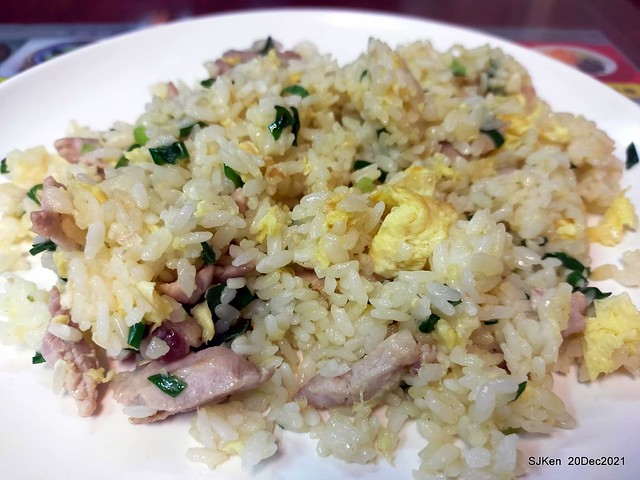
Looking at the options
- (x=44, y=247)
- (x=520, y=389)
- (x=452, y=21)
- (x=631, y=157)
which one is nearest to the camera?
(x=520, y=389)

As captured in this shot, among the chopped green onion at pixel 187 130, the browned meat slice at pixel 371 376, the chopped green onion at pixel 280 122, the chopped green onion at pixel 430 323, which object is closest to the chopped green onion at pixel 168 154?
the chopped green onion at pixel 187 130

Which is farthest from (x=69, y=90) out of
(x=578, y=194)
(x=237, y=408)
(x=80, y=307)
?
(x=578, y=194)

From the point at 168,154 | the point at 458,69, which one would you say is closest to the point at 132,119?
the point at 168,154

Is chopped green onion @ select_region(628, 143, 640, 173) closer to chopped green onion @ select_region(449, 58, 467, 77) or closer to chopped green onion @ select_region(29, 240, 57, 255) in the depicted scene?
chopped green onion @ select_region(449, 58, 467, 77)

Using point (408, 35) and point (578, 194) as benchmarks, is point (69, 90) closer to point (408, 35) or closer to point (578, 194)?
point (408, 35)

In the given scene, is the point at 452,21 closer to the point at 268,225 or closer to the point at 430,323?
the point at 268,225
